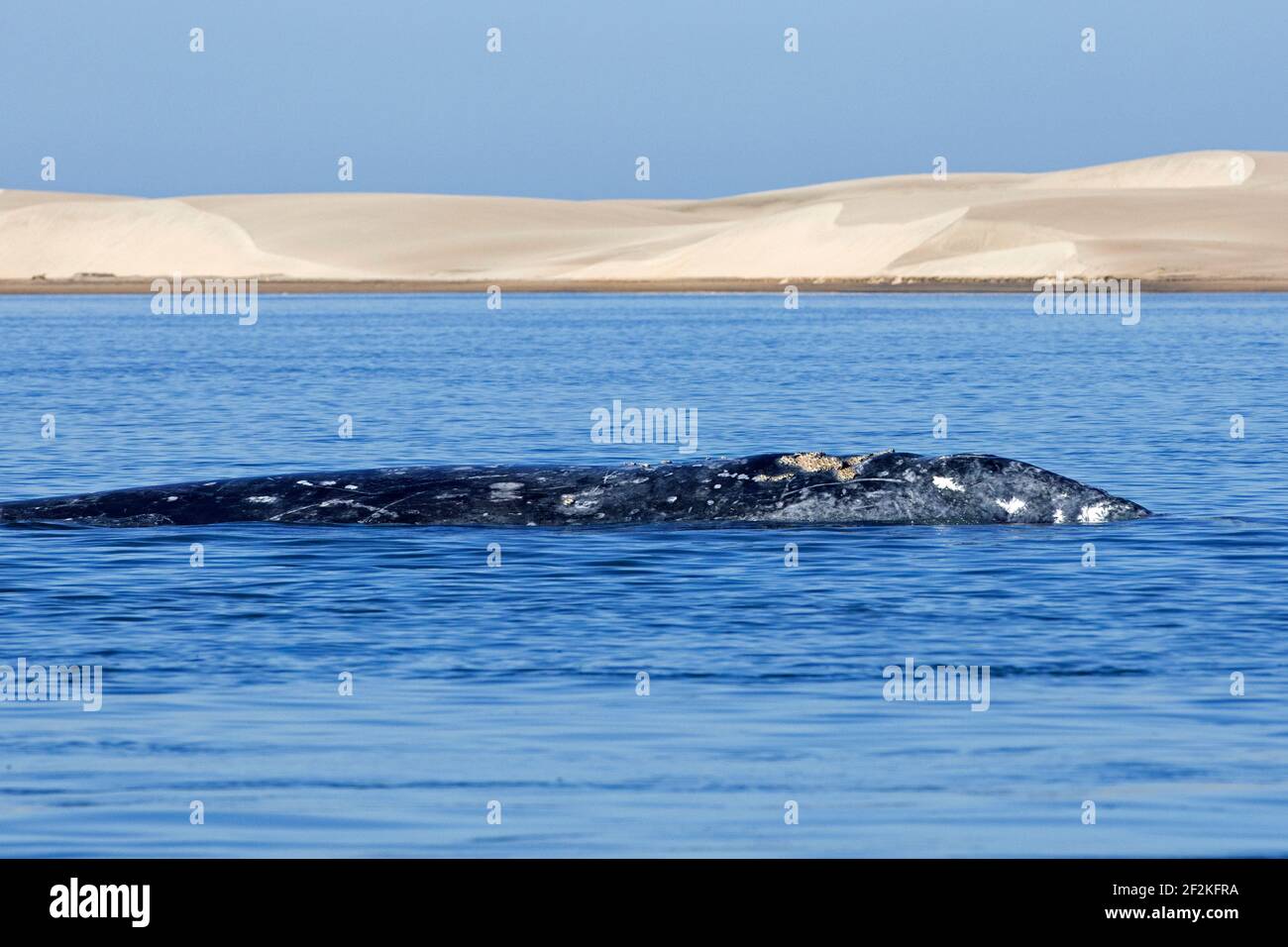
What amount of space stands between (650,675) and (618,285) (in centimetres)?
13533

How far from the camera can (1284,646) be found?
1395 centimetres

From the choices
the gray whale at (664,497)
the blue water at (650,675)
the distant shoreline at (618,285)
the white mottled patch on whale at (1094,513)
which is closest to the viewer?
the blue water at (650,675)

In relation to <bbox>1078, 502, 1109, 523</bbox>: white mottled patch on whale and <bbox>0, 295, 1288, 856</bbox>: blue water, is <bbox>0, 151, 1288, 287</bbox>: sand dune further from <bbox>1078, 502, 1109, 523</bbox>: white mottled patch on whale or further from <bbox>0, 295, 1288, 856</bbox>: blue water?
<bbox>0, 295, 1288, 856</bbox>: blue water

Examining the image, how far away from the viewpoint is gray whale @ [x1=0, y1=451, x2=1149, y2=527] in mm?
19062

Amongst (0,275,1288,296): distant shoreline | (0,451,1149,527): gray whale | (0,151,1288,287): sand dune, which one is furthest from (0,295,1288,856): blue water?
(0,151,1288,287): sand dune

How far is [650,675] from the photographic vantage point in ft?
42.8

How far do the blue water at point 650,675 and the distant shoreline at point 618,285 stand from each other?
94.1m

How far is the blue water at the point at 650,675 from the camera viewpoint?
Result: 32.0 feet

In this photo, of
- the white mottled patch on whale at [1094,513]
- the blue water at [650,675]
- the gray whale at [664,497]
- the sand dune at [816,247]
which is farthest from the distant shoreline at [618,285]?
the gray whale at [664,497]

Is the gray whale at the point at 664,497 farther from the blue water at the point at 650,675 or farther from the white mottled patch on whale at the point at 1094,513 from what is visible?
the blue water at the point at 650,675

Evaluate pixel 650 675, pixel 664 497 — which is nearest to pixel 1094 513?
pixel 664 497

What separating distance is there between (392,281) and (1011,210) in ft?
151
